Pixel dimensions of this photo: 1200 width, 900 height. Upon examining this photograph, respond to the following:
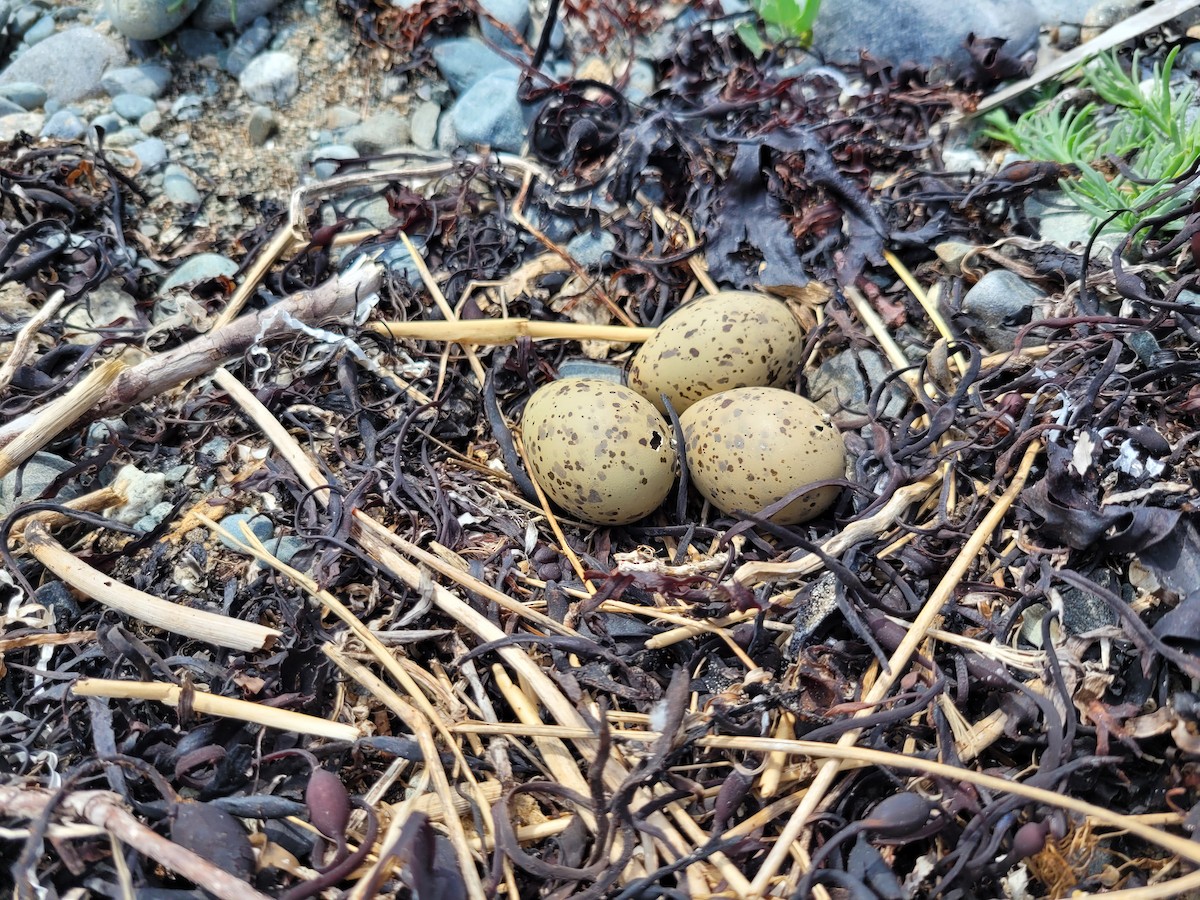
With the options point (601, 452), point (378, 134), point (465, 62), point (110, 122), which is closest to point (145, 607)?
point (601, 452)

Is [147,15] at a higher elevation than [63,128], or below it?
higher

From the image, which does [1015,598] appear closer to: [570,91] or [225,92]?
[570,91]

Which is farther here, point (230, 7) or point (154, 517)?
point (230, 7)

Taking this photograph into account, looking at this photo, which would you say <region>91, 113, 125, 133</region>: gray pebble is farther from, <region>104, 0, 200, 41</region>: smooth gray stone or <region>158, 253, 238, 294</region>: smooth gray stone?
<region>158, 253, 238, 294</region>: smooth gray stone

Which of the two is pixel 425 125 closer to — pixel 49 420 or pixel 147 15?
pixel 147 15

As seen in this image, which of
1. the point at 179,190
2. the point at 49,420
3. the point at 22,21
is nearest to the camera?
the point at 49,420

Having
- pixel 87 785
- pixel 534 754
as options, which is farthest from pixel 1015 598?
pixel 87 785

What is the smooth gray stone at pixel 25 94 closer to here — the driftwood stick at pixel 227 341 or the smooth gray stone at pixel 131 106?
the smooth gray stone at pixel 131 106

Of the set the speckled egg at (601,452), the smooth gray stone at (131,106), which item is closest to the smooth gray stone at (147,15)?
the smooth gray stone at (131,106)

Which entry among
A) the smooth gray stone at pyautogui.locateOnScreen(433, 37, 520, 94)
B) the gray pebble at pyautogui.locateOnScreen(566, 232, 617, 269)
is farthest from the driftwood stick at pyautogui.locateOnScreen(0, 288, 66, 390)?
the smooth gray stone at pyautogui.locateOnScreen(433, 37, 520, 94)
